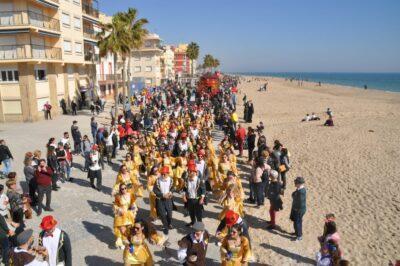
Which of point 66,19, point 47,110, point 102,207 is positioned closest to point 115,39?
point 66,19

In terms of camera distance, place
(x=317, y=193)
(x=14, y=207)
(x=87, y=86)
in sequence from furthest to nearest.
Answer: (x=87, y=86)
(x=317, y=193)
(x=14, y=207)

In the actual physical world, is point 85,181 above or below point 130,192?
below

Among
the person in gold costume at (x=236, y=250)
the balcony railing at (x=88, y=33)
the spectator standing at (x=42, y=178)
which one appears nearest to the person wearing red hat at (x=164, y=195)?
the person in gold costume at (x=236, y=250)

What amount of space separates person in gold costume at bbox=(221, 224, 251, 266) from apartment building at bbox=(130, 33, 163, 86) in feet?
224

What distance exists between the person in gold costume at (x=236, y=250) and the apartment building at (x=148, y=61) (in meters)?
68.2

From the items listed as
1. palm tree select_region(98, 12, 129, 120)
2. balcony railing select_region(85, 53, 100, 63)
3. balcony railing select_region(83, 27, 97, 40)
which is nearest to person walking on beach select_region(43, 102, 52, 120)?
palm tree select_region(98, 12, 129, 120)

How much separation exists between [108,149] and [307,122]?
61.8 feet

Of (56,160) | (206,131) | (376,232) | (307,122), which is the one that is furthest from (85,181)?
(307,122)

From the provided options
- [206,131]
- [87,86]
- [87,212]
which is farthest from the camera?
[87,86]

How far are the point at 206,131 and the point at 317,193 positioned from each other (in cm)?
682

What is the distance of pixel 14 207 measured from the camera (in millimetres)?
7750

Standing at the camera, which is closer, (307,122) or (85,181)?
(85,181)

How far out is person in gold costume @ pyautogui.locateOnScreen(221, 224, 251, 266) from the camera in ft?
19.4

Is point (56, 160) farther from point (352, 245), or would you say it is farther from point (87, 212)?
point (352, 245)
